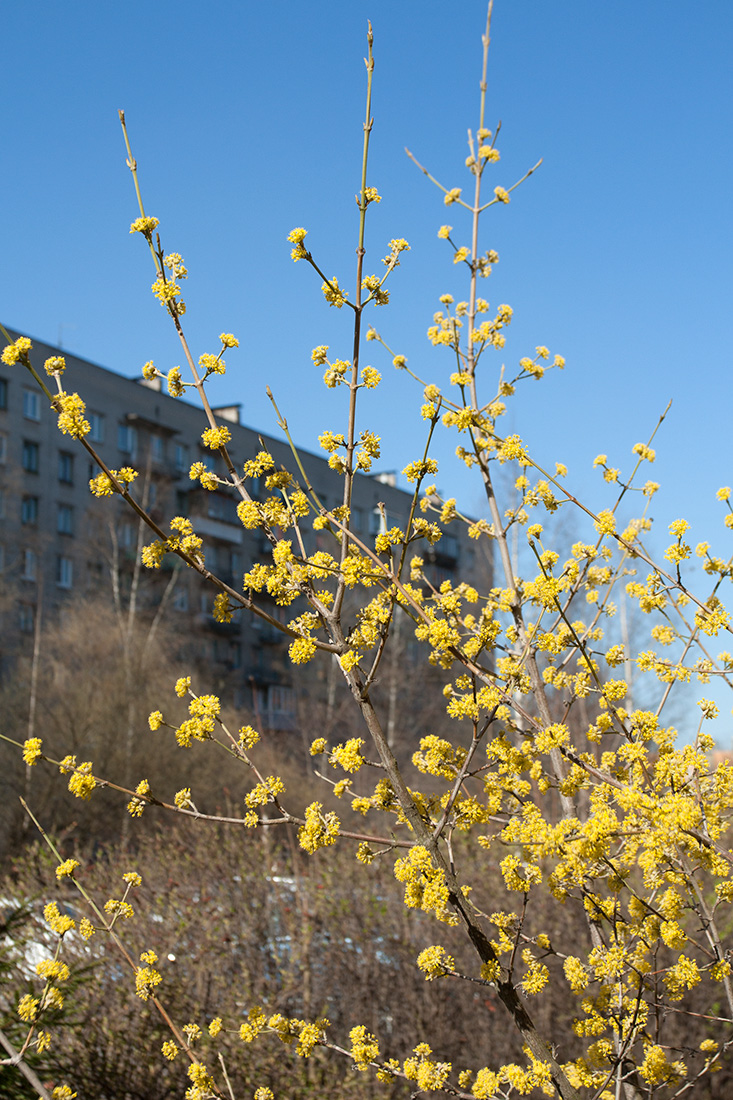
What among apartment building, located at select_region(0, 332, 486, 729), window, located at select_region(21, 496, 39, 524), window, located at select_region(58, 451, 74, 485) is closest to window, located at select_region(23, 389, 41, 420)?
apartment building, located at select_region(0, 332, 486, 729)

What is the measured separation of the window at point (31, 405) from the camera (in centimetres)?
2938

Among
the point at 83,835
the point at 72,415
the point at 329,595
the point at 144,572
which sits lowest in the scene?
the point at 83,835

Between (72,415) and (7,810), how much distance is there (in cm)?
1692

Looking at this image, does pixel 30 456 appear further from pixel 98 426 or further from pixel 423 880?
pixel 423 880

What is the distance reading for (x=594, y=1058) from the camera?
2.66 m

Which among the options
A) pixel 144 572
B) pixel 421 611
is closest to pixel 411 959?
pixel 421 611

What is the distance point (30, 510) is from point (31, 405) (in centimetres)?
328

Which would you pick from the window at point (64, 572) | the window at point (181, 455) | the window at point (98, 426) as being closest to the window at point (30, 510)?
the window at point (64, 572)

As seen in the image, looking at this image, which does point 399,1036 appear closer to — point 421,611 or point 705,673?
point 705,673

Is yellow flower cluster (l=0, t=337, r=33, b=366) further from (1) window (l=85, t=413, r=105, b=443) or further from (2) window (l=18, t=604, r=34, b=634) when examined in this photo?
(1) window (l=85, t=413, r=105, b=443)

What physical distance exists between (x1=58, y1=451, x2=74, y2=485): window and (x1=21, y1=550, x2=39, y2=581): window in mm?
3084

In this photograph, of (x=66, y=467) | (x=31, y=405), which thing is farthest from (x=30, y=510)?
(x=31, y=405)

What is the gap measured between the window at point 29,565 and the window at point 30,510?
133 centimetres

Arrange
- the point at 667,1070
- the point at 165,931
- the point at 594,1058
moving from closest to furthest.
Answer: the point at 667,1070 → the point at 594,1058 → the point at 165,931
